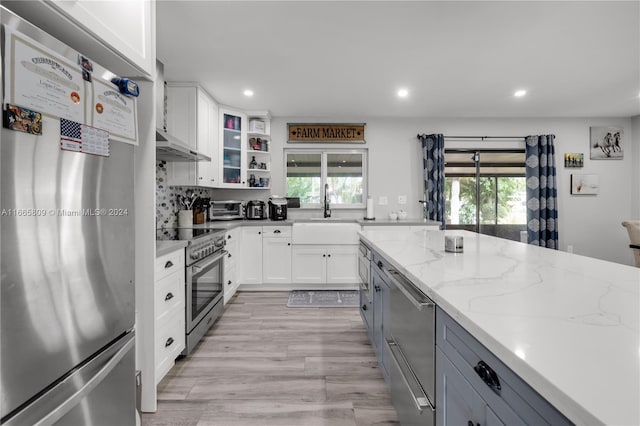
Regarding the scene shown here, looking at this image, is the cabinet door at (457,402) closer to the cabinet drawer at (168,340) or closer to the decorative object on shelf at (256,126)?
the cabinet drawer at (168,340)

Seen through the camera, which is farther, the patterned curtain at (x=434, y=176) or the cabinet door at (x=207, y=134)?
the patterned curtain at (x=434, y=176)

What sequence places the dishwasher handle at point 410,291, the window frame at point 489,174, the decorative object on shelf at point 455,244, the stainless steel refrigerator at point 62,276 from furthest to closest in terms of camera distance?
the window frame at point 489,174, the decorative object on shelf at point 455,244, the dishwasher handle at point 410,291, the stainless steel refrigerator at point 62,276

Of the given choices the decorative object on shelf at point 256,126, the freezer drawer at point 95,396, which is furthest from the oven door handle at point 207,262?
the decorative object on shelf at point 256,126

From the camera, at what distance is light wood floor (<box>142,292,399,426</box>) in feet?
5.26

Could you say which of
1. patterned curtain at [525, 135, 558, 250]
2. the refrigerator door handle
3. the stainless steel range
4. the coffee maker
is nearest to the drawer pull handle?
the refrigerator door handle

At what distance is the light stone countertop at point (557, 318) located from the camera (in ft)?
1.43

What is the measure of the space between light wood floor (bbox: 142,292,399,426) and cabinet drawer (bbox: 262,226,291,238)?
1.22 m

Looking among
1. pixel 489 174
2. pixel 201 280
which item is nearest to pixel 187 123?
pixel 201 280

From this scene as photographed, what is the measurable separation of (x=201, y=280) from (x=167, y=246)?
2.04ft

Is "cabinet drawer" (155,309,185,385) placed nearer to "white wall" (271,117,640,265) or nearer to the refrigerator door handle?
the refrigerator door handle

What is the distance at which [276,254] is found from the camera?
12.6 ft

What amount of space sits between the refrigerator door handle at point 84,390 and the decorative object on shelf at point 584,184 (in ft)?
19.3

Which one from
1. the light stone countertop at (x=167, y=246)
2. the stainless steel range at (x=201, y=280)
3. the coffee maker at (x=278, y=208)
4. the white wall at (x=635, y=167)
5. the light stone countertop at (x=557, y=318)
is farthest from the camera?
the white wall at (x=635, y=167)

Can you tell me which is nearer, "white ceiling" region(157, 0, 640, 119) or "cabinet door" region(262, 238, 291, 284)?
"white ceiling" region(157, 0, 640, 119)
